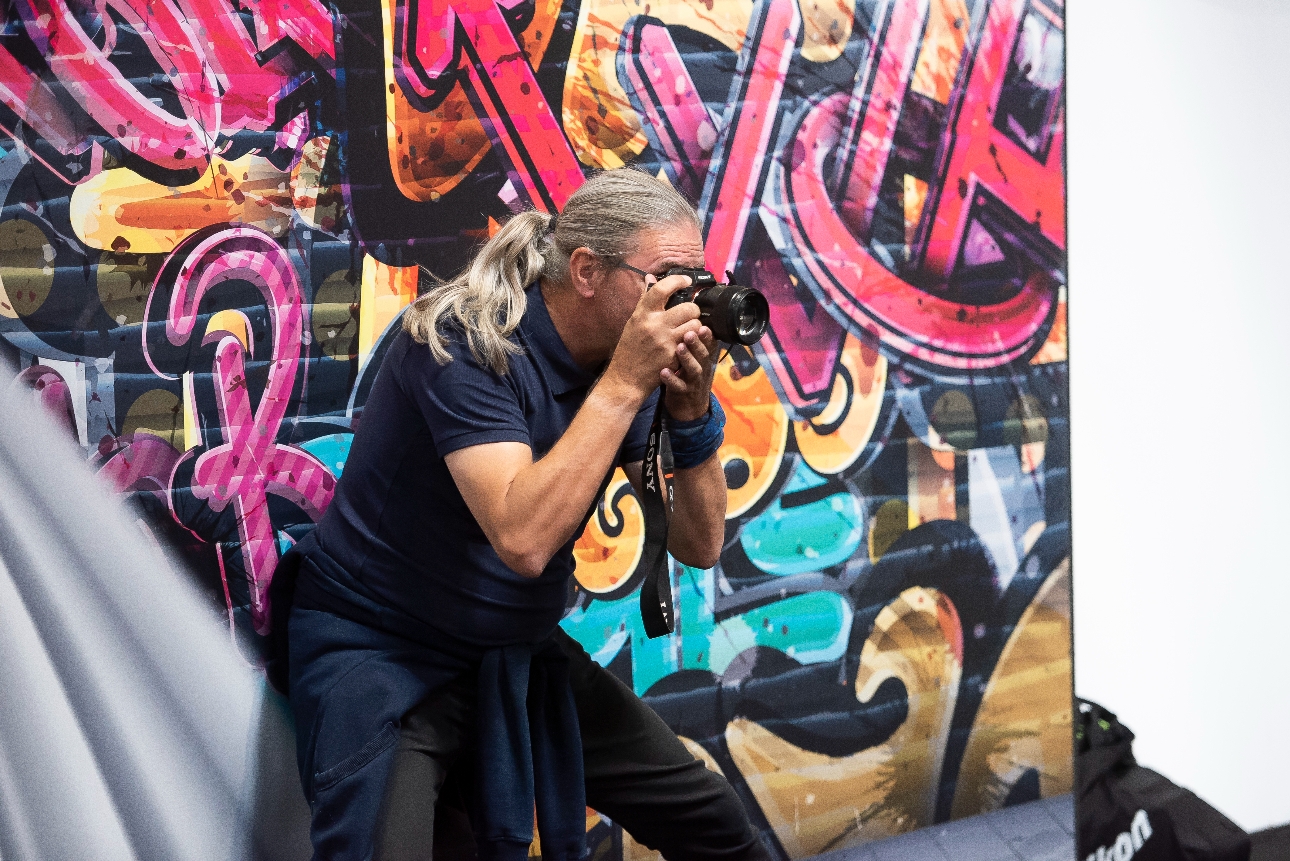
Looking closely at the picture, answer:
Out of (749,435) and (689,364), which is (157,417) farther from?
(749,435)

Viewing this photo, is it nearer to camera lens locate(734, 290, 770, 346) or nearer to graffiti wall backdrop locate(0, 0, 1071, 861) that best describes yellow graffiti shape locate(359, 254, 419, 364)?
graffiti wall backdrop locate(0, 0, 1071, 861)

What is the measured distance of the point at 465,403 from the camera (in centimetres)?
118

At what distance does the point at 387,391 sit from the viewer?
1.29m

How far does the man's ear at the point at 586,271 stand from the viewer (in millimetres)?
1286

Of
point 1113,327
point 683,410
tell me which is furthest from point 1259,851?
point 683,410

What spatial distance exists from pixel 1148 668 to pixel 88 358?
163 cm

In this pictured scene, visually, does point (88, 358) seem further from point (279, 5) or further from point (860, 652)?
point (860, 652)

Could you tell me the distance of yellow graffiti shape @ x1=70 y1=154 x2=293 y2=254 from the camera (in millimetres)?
1500

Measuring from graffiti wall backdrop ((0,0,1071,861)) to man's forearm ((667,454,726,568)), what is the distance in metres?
0.34

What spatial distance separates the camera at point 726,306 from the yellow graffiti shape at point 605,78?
548mm

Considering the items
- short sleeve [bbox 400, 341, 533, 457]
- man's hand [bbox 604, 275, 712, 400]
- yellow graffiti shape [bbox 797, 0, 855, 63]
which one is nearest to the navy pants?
short sleeve [bbox 400, 341, 533, 457]

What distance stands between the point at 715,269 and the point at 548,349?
0.60 meters

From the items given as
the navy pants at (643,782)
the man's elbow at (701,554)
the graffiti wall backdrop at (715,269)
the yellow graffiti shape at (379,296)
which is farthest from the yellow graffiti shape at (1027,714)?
the yellow graffiti shape at (379,296)

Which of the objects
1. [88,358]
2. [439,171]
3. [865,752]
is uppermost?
[439,171]
